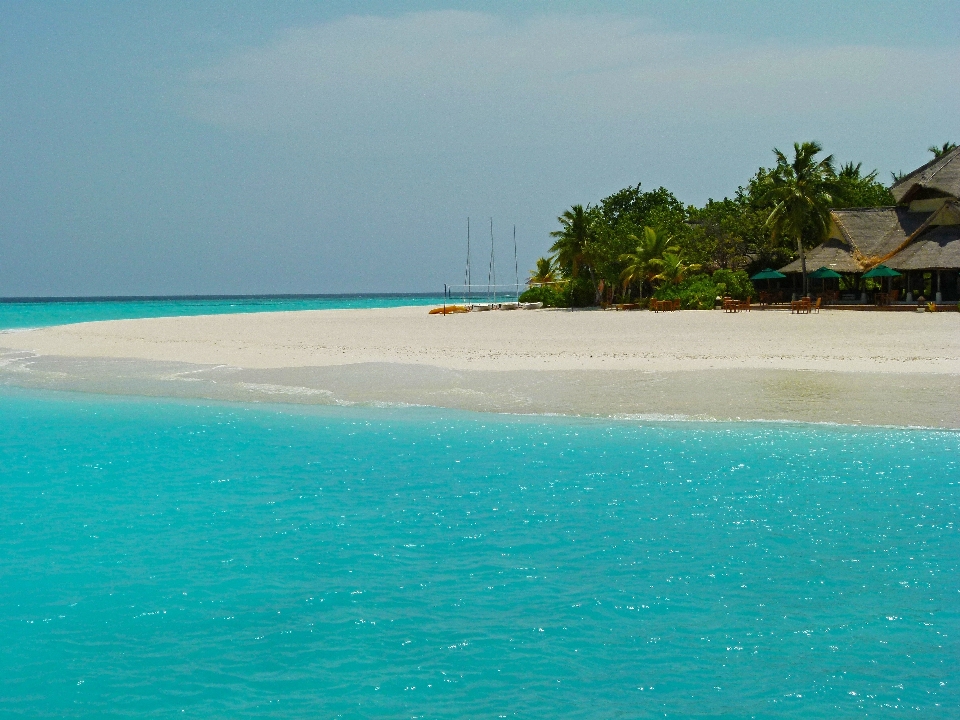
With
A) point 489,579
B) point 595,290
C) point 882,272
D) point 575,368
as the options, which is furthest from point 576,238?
point 489,579

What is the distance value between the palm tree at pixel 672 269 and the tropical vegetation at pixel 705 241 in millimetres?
58

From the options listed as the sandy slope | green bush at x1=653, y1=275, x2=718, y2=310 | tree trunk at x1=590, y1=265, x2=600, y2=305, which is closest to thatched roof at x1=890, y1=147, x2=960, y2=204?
green bush at x1=653, y1=275, x2=718, y2=310

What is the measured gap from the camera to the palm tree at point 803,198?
4697 centimetres

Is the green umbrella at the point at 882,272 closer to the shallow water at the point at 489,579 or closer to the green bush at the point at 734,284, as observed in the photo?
the green bush at the point at 734,284

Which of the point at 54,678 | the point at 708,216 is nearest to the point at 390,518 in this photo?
the point at 54,678

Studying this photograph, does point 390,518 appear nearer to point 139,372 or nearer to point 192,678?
point 192,678

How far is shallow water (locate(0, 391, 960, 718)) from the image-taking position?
17.1 feet

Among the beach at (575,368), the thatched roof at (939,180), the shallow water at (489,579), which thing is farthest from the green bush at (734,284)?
the shallow water at (489,579)

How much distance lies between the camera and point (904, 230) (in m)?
48.6

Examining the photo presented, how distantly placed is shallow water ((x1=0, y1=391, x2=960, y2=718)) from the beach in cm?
284

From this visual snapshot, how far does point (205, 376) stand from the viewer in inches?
808

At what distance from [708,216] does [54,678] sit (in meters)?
53.3

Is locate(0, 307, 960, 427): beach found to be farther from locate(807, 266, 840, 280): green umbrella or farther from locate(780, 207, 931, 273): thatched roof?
locate(780, 207, 931, 273): thatched roof

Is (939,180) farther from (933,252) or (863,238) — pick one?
(933,252)
